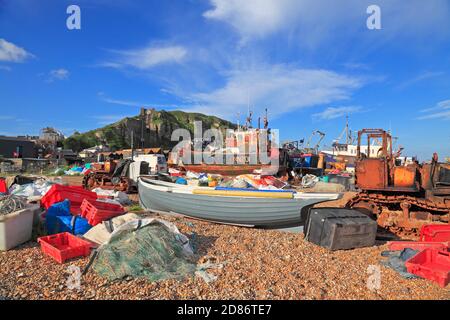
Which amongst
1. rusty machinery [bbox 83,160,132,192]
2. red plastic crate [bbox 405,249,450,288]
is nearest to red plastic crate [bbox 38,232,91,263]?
red plastic crate [bbox 405,249,450,288]

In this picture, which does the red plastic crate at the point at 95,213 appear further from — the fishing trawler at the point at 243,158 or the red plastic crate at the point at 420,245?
the fishing trawler at the point at 243,158

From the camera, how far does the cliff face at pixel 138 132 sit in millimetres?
70094

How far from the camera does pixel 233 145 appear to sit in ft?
99.0

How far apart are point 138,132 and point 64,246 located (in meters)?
86.7

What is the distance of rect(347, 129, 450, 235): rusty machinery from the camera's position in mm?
8516

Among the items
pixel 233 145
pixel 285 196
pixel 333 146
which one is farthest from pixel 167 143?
pixel 285 196

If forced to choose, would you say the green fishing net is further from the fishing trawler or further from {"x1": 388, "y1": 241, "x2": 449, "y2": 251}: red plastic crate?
the fishing trawler

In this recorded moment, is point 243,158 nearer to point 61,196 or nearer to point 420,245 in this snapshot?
point 61,196

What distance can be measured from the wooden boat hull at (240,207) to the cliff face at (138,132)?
60.9 m

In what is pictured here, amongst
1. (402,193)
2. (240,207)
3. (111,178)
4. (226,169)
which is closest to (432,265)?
(402,193)

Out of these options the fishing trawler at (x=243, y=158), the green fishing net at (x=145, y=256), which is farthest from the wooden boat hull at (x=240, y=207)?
the fishing trawler at (x=243, y=158)

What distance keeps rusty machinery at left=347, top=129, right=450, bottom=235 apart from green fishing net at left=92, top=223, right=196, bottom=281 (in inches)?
227

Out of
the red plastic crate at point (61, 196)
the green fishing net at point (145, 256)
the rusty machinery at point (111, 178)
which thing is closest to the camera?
the green fishing net at point (145, 256)

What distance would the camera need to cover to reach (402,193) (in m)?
8.95
